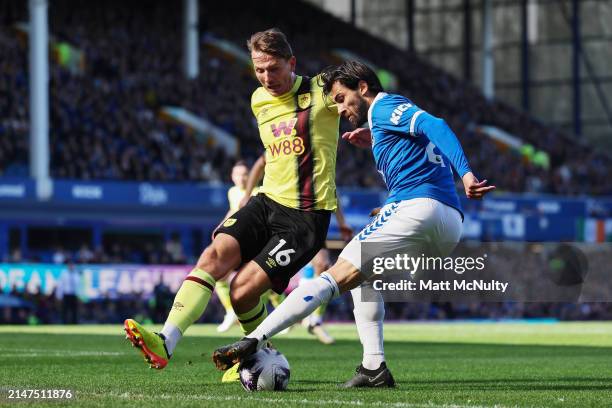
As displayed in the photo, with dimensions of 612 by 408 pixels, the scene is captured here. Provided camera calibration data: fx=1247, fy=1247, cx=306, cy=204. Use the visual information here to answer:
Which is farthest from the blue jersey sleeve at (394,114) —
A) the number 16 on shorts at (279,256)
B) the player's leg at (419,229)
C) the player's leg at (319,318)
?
the player's leg at (319,318)

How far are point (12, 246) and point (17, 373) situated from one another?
23854 mm

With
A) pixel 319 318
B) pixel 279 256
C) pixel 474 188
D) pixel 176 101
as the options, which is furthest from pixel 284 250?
pixel 176 101

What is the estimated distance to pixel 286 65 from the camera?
794cm

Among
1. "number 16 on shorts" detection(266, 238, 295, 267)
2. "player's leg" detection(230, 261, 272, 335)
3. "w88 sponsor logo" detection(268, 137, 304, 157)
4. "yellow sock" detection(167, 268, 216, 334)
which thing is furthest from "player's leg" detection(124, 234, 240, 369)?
"w88 sponsor logo" detection(268, 137, 304, 157)

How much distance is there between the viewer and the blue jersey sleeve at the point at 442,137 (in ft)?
22.1

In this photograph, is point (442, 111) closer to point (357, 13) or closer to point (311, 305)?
point (357, 13)

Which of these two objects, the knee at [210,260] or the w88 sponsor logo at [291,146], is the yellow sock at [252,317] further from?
the w88 sponsor logo at [291,146]

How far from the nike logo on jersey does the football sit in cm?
161

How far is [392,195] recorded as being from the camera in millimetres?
7504

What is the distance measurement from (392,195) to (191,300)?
1360 mm

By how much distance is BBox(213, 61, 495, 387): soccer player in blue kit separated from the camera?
24.0ft

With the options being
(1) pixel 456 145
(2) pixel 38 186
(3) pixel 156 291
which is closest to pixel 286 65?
(1) pixel 456 145

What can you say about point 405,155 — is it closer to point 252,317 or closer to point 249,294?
point 249,294

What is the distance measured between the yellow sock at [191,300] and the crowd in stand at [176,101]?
24072mm
